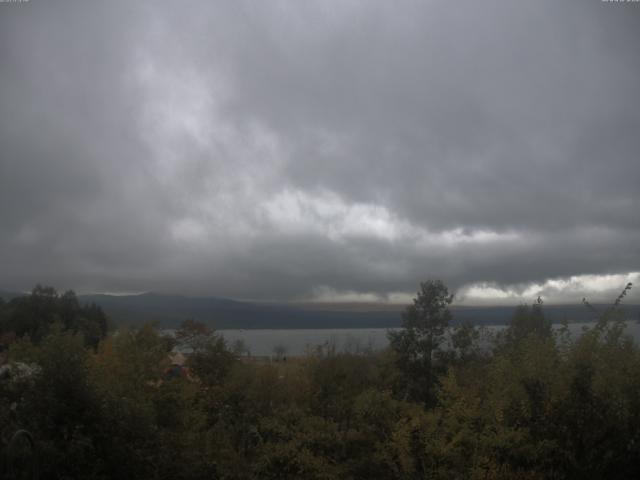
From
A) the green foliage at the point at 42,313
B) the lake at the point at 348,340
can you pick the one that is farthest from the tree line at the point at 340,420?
the green foliage at the point at 42,313

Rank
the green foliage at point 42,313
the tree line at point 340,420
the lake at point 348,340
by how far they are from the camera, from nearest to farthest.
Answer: the tree line at point 340,420, the lake at point 348,340, the green foliage at point 42,313

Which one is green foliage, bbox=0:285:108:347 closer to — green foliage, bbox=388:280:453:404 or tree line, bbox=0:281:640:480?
green foliage, bbox=388:280:453:404

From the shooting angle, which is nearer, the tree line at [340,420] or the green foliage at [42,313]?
the tree line at [340,420]

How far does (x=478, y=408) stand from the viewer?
44.3ft

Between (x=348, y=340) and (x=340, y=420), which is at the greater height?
(x=348, y=340)

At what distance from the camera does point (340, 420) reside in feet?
55.7

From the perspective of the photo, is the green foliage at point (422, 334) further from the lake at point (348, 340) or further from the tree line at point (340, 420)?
the tree line at point (340, 420)

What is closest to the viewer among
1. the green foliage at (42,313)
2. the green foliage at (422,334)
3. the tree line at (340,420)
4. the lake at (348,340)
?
the tree line at (340,420)

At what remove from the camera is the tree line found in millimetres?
10867

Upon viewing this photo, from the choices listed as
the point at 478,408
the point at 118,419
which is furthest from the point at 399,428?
the point at 118,419

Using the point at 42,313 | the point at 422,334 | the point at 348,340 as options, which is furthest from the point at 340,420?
the point at 42,313

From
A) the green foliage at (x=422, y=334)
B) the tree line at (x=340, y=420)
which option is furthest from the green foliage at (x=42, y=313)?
the tree line at (x=340, y=420)

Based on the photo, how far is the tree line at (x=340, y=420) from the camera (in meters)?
10.9

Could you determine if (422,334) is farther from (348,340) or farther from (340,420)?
(348,340)
